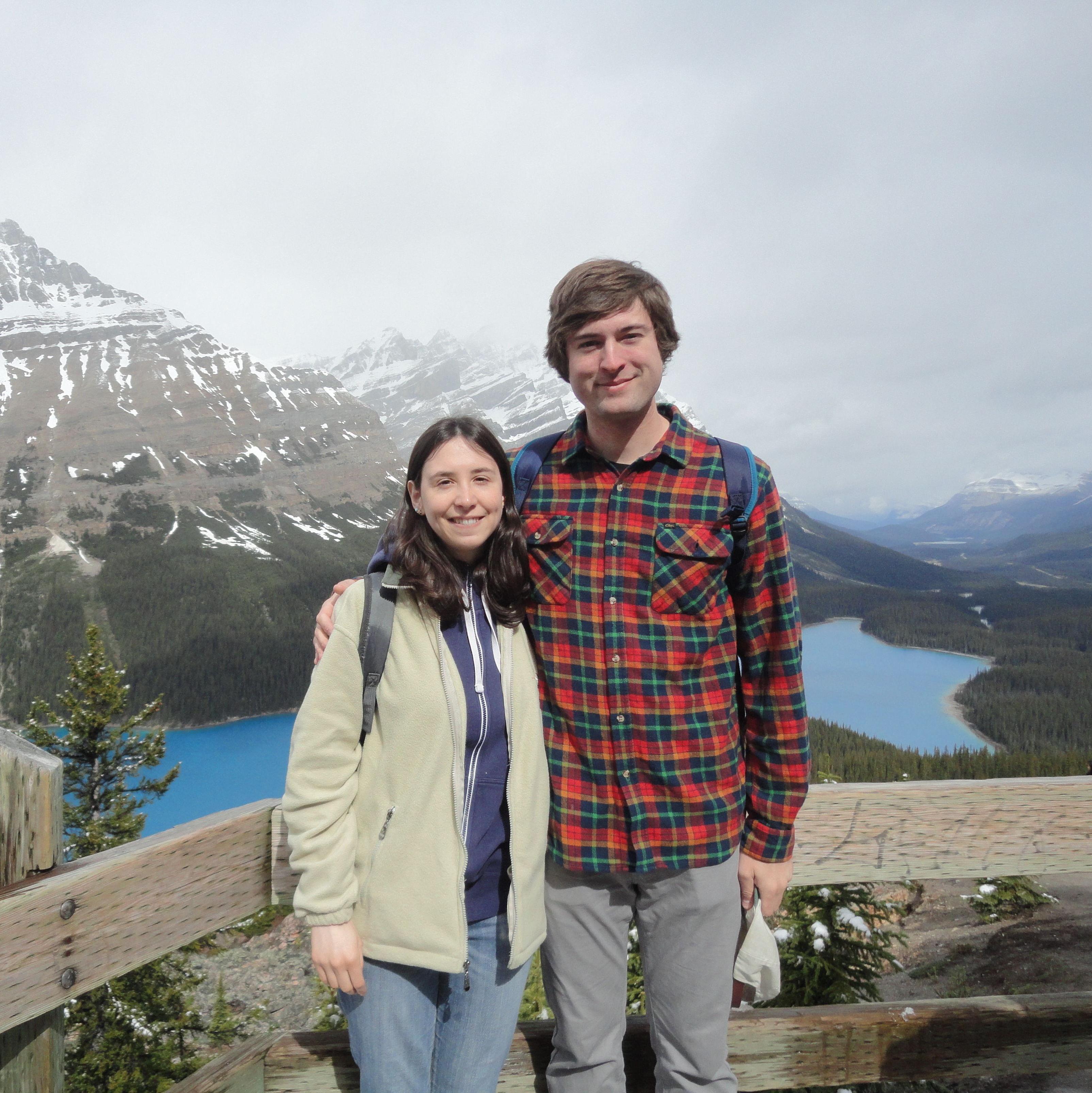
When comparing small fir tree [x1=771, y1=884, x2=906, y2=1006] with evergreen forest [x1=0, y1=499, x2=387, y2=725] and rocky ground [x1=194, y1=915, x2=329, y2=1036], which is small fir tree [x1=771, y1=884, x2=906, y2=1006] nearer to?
rocky ground [x1=194, y1=915, x2=329, y2=1036]

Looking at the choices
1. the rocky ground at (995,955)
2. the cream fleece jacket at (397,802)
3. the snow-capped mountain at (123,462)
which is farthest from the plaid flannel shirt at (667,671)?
the snow-capped mountain at (123,462)

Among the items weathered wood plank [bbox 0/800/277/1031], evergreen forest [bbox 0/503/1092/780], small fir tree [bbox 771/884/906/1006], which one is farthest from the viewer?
evergreen forest [bbox 0/503/1092/780]

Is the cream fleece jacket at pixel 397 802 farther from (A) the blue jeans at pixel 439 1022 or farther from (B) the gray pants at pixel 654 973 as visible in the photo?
(B) the gray pants at pixel 654 973

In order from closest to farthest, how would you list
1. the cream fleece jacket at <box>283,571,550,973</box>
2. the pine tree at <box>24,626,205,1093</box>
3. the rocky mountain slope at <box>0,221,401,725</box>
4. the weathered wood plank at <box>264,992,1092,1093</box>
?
1. the cream fleece jacket at <box>283,571,550,973</box>
2. the weathered wood plank at <box>264,992,1092,1093</box>
3. the pine tree at <box>24,626,205,1093</box>
4. the rocky mountain slope at <box>0,221,401,725</box>

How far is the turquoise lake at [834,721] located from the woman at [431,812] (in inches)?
2000

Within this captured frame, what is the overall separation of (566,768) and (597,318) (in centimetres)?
141

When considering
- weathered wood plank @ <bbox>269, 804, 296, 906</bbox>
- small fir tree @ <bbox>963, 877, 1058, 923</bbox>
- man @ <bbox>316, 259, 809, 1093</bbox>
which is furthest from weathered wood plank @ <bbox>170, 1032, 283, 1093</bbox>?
small fir tree @ <bbox>963, 877, 1058, 923</bbox>

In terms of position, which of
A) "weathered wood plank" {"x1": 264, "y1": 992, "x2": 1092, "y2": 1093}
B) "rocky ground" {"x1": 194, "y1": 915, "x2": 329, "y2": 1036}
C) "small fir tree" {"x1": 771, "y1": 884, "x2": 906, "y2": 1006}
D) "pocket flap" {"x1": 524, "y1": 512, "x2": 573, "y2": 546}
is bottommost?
"rocky ground" {"x1": 194, "y1": 915, "x2": 329, "y2": 1036}

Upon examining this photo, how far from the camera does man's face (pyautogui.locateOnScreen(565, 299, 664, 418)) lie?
7.60 feet

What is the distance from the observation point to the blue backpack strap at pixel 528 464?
2.53m

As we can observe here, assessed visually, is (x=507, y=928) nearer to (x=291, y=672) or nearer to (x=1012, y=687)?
(x=291, y=672)

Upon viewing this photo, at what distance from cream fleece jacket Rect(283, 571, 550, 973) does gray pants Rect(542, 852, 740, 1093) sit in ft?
0.72

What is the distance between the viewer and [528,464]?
2.55 meters

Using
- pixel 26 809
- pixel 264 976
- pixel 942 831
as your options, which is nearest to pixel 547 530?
pixel 26 809
